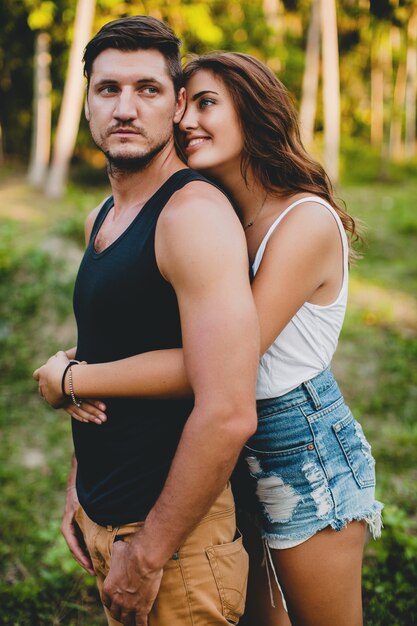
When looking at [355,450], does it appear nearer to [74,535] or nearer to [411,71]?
[74,535]

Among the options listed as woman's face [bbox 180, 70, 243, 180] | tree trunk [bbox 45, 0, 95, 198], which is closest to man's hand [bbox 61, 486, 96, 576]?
woman's face [bbox 180, 70, 243, 180]

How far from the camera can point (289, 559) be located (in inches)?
73.4

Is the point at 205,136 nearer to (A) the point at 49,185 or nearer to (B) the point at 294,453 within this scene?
(B) the point at 294,453

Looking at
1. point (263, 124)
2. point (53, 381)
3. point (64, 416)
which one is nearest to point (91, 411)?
point (53, 381)

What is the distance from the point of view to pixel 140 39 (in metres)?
1.82

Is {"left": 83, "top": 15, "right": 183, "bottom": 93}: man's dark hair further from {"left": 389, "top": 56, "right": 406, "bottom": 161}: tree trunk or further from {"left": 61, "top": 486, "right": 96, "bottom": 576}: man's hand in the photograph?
{"left": 389, "top": 56, "right": 406, "bottom": 161}: tree trunk

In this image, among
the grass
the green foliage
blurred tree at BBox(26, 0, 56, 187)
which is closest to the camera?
the green foliage

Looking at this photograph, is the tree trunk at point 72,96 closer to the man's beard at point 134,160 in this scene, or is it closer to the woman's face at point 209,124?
the woman's face at point 209,124

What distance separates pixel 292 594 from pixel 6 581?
7.10 feet

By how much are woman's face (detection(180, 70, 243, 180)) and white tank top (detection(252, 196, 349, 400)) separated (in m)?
0.36

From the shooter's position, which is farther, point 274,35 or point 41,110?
point 274,35

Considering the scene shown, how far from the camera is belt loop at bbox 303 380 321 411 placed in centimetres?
183

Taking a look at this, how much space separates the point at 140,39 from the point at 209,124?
1.13ft

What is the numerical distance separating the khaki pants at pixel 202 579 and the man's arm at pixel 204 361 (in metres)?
0.09
